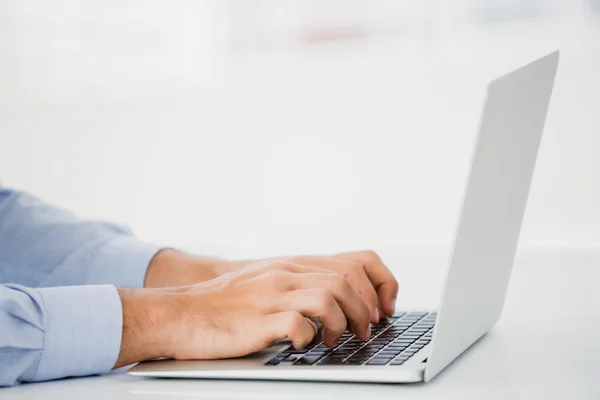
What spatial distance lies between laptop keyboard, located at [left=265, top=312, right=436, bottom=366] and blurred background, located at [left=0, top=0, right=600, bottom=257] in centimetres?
254

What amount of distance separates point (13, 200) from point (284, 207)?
2.85 metres

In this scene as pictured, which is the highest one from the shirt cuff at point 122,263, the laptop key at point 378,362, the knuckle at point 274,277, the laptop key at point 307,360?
the knuckle at point 274,277

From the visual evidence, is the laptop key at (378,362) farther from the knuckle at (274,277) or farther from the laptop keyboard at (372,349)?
the knuckle at (274,277)

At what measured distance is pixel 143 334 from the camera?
946 millimetres

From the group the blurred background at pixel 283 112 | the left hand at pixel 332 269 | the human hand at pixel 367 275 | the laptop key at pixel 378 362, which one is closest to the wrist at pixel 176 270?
the left hand at pixel 332 269

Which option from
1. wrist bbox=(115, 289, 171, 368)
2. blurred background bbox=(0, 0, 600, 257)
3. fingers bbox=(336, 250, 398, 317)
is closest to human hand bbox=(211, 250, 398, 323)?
fingers bbox=(336, 250, 398, 317)

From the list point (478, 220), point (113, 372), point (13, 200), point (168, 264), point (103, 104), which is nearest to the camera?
point (478, 220)

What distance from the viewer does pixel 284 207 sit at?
14.1 ft

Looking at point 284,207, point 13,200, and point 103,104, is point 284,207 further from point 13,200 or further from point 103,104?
point 13,200

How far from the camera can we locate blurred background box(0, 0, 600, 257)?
396 cm

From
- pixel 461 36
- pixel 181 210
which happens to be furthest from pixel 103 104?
pixel 461 36

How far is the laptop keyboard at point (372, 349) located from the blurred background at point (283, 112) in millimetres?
2540

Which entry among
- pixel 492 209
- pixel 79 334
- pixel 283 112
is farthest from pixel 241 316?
pixel 283 112

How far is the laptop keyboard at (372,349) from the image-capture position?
89 centimetres
